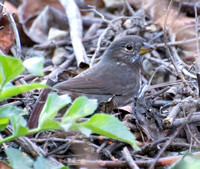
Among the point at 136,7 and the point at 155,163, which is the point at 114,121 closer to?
the point at 155,163

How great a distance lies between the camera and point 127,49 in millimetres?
5457

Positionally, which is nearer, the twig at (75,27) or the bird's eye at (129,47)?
the bird's eye at (129,47)

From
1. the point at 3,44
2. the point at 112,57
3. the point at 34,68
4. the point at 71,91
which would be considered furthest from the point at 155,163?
the point at 3,44

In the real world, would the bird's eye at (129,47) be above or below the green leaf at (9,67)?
below

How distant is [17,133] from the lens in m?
2.56

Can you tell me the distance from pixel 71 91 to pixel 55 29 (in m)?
2.15

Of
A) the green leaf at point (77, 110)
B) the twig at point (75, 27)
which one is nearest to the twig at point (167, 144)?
the green leaf at point (77, 110)

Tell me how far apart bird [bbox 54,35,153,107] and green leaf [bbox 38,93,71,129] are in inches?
77.9

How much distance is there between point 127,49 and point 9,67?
10.5 feet

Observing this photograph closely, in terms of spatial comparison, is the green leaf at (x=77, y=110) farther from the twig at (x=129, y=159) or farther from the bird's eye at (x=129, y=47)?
the bird's eye at (x=129, y=47)

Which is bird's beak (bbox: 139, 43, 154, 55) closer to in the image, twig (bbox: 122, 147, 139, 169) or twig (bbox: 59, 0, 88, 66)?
twig (bbox: 59, 0, 88, 66)

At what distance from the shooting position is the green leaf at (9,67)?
2398 mm

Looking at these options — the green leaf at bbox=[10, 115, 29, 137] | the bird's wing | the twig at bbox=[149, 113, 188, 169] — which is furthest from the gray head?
the green leaf at bbox=[10, 115, 29, 137]

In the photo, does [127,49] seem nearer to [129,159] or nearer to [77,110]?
[129,159]
